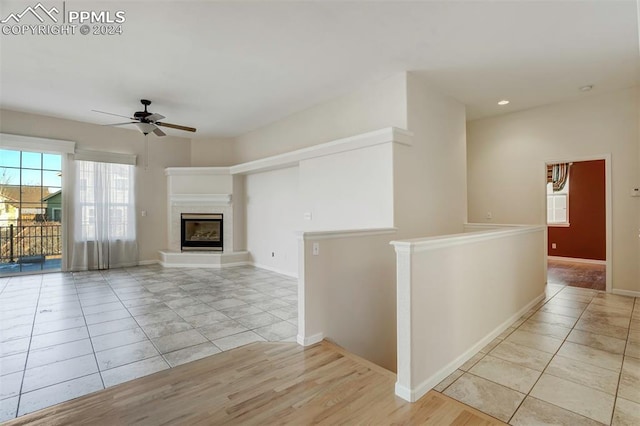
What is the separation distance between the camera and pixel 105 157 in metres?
6.57

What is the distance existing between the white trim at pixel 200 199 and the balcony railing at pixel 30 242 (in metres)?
2.25

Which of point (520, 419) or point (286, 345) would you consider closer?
point (520, 419)

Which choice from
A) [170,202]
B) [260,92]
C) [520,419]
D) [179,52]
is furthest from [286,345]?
[170,202]

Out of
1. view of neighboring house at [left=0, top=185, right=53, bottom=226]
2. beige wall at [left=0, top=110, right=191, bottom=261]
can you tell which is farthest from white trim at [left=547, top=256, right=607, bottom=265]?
view of neighboring house at [left=0, top=185, right=53, bottom=226]

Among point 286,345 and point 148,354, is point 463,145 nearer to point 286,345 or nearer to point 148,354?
point 286,345

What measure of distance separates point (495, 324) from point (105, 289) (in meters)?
5.53

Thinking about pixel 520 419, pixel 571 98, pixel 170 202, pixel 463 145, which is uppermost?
pixel 571 98

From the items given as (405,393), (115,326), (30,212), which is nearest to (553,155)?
(405,393)

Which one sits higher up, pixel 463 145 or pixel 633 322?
pixel 463 145

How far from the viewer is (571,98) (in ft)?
16.7

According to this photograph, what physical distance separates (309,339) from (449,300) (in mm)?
1288

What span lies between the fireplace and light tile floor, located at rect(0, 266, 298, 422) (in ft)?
5.15

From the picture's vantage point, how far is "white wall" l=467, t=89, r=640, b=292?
15.3ft

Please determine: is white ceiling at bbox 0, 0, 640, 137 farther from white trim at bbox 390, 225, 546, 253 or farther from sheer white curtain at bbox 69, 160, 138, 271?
white trim at bbox 390, 225, 546, 253
